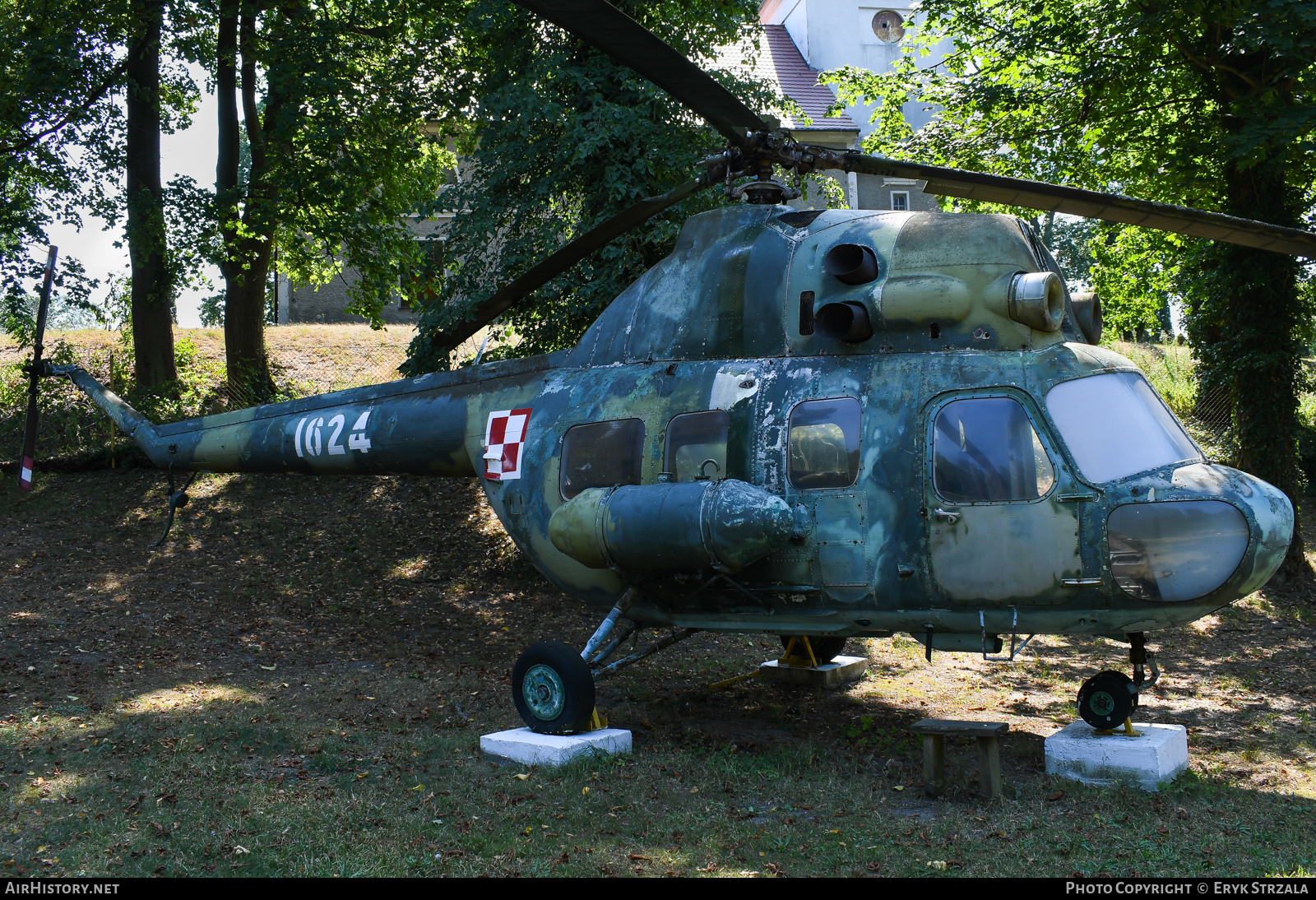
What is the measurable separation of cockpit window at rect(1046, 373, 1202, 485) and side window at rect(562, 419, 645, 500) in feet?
10.0

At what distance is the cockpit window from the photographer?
6418 mm

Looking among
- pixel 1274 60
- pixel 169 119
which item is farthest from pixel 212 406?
pixel 1274 60

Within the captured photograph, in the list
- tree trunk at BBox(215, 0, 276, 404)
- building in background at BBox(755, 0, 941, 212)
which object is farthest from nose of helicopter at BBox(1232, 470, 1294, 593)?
building in background at BBox(755, 0, 941, 212)

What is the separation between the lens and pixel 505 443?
8820 millimetres

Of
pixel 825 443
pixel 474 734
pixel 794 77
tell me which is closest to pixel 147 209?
pixel 474 734

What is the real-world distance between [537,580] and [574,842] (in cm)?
864

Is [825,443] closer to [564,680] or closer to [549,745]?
[564,680]

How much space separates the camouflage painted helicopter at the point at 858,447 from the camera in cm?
632

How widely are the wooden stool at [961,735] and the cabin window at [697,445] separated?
2301mm

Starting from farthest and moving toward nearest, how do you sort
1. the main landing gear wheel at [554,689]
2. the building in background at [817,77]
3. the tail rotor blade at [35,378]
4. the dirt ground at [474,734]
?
the building in background at [817,77] → the tail rotor blade at [35,378] → the main landing gear wheel at [554,689] → the dirt ground at [474,734]

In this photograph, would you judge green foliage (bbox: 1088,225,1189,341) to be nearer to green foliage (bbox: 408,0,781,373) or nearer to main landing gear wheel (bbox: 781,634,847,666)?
green foliage (bbox: 408,0,781,373)

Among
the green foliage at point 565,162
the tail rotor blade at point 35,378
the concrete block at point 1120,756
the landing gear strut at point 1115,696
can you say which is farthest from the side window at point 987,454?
the tail rotor blade at point 35,378

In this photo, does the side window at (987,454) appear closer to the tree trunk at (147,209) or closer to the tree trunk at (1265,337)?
the tree trunk at (1265,337)

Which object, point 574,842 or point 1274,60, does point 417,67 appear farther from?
point 574,842
